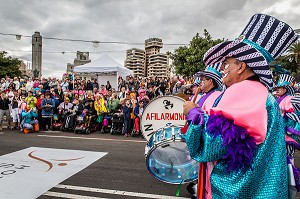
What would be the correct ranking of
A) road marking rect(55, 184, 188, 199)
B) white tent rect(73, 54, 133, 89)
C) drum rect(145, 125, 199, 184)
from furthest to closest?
white tent rect(73, 54, 133, 89)
road marking rect(55, 184, 188, 199)
drum rect(145, 125, 199, 184)

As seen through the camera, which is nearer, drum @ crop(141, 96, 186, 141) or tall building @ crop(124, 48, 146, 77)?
drum @ crop(141, 96, 186, 141)

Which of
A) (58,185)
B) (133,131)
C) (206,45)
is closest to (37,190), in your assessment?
(58,185)

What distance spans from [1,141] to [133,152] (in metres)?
4.43

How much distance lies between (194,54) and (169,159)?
24.9 m

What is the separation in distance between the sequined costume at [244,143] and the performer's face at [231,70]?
11 cm

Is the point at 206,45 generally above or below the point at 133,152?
above

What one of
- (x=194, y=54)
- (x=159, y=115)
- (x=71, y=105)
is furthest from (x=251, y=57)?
(x=194, y=54)

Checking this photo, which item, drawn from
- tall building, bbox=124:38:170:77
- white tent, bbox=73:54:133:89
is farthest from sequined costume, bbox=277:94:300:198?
tall building, bbox=124:38:170:77

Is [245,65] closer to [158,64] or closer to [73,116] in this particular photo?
[73,116]

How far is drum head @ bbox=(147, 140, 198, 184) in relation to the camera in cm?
304

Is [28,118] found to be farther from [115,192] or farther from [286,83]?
[286,83]

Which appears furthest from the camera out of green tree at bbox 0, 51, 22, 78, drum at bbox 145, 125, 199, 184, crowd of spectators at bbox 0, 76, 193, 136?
green tree at bbox 0, 51, 22, 78

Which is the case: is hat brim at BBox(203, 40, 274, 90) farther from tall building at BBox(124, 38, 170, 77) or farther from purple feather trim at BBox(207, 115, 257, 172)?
tall building at BBox(124, 38, 170, 77)

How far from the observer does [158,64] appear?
7397 inches
